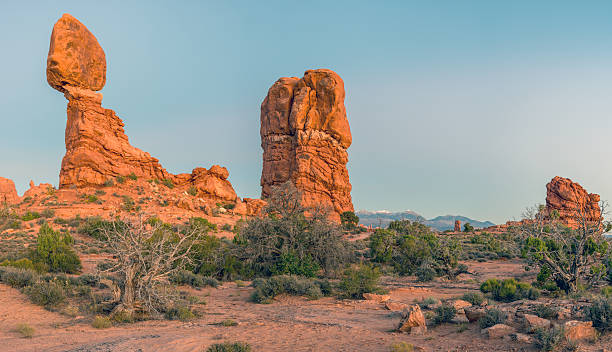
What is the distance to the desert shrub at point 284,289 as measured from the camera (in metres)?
12.3

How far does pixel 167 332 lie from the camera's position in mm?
8188

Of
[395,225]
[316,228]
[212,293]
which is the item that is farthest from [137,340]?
[395,225]

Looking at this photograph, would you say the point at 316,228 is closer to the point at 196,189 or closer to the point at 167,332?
the point at 167,332

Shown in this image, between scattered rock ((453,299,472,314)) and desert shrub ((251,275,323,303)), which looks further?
desert shrub ((251,275,323,303))

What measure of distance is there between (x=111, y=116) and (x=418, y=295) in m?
33.0

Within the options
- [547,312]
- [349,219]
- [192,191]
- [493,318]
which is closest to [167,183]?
[192,191]

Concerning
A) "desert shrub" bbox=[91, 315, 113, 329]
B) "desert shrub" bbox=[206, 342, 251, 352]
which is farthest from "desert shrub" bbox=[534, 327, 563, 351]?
"desert shrub" bbox=[91, 315, 113, 329]

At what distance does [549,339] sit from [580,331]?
0.81 meters

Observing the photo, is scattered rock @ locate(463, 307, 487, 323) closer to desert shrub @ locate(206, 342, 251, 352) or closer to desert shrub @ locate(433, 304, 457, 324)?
desert shrub @ locate(433, 304, 457, 324)

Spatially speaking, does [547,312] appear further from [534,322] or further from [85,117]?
[85,117]

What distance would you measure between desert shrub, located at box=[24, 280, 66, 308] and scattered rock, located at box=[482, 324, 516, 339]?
10.5m

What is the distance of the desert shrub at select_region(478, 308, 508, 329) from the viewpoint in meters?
7.40

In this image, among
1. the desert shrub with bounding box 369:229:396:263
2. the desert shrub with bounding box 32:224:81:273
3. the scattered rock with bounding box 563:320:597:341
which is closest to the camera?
the scattered rock with bounding box 563:320:597:341

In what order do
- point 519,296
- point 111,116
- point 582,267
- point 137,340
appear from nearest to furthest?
point 137,340, point 519,296, point 582,267, point 111,116
